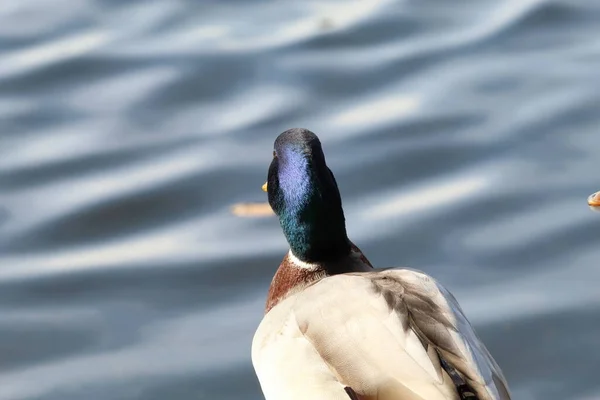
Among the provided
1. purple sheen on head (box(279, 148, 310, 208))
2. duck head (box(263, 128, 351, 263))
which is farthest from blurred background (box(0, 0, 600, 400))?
purple sheen on head (box(279, 148, 310, 208))

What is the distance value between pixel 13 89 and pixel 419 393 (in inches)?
191

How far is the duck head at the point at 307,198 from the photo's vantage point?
4.34 m

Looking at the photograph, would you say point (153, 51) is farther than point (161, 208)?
Yes

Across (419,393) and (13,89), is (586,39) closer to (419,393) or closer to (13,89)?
(13,89)

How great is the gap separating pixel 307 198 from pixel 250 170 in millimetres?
2083

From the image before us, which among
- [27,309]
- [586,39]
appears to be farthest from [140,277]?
[586,39]

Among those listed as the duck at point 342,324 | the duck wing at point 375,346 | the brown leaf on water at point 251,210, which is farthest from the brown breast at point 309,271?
the brown leaf on water at point 251,210

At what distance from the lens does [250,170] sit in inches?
254

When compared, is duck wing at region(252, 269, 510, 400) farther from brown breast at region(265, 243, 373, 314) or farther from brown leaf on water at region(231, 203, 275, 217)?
brown leaf on water at region(231, 203, 275, 217)

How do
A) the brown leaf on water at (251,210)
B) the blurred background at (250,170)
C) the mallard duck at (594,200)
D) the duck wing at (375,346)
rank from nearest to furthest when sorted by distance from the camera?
1. the duck wing at (375,346)
2. the blurred background at (250,170)
3. the mallard duck at (594,200)
4. the brown leaf on water at (251,210)

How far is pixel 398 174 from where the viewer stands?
6391 mm

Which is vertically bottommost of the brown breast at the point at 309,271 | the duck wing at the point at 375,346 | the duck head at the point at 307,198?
the duck wing at the point at 375,346

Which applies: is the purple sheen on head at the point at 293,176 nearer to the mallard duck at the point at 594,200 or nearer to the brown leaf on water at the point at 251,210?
the brown leaf on water at the point at 251,210

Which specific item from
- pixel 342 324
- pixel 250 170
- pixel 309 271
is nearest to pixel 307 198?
pixel 309 271
